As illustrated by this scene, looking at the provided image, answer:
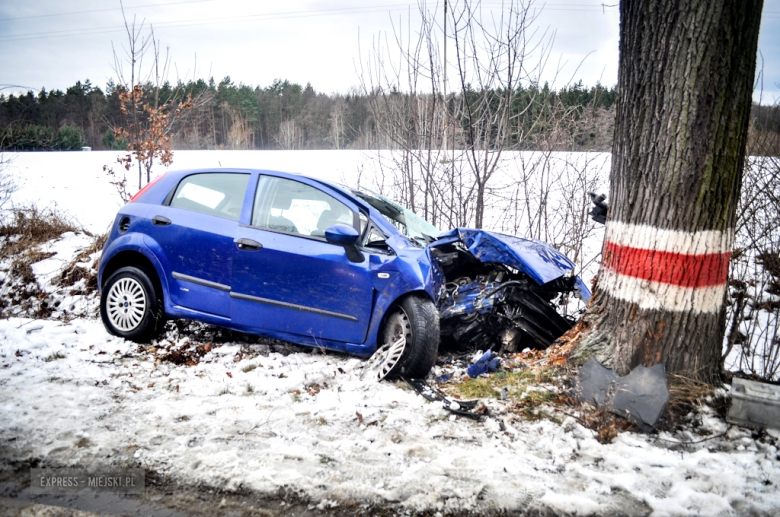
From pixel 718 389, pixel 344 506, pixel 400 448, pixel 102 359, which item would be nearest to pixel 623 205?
pixel 718 389

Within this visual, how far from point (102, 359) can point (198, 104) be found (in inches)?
284

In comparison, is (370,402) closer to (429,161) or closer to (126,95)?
(429,161)

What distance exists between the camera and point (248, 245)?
4.35 meters

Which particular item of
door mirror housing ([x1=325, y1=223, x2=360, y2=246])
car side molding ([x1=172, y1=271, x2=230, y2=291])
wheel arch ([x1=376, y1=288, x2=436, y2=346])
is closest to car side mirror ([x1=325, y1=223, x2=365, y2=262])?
door mirror housing ([x1=325, y1=223, x2=360, y2=246])

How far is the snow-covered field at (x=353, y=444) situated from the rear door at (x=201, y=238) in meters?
0.70

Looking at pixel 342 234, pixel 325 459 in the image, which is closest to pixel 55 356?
pixel 342 234

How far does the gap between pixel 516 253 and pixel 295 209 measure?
2.12 metres

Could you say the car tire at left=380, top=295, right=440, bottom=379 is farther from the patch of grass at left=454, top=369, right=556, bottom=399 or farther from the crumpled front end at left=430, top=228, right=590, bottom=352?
the crumpled front end at left=430, top=228, right=590, bottom=352

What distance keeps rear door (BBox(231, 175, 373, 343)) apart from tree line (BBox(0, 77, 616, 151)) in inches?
167

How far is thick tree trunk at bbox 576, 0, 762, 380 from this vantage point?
118 inches

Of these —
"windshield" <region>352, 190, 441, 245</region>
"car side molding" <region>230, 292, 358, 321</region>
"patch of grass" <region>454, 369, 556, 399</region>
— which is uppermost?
"windshield" <region>352, 190, 441, 245</region>

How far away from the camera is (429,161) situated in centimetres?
793

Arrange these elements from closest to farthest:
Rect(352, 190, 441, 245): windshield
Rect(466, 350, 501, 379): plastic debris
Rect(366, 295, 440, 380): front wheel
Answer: Rect(366, 295, 440, 380): front wheel < Rect(466, 350, 501, 379): plastic debris < Rect(352, 190, 441, 245): windshield

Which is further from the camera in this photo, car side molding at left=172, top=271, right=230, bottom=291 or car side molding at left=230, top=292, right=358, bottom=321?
car side molding at left=172, top=271, right=230, bottom=291
